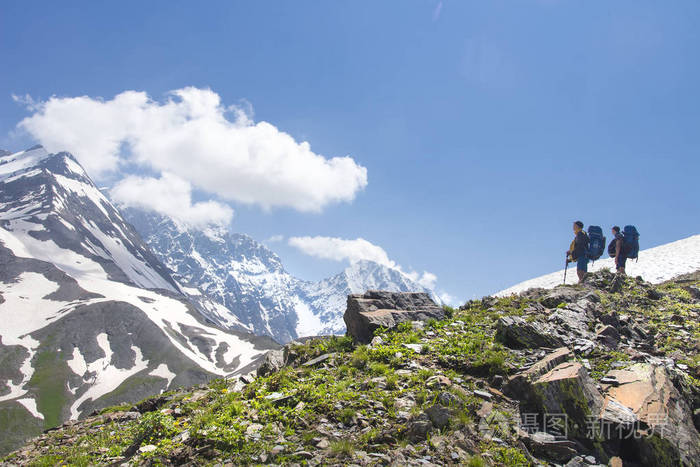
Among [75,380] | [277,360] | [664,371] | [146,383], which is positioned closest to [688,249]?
[664,371]

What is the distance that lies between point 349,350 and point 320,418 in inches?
222

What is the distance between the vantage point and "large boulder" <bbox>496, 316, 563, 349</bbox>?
39.4 feet

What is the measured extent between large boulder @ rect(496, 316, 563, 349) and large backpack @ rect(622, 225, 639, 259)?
18494 mm

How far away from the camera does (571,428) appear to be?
788 centimetres

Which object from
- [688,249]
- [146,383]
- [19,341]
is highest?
[688,249]

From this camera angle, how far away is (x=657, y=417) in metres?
7.62

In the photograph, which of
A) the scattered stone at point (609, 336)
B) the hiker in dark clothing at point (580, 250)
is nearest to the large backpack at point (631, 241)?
the hiker in dark clothing at point (580, 250)

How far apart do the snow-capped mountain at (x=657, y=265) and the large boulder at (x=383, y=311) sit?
1159 cm

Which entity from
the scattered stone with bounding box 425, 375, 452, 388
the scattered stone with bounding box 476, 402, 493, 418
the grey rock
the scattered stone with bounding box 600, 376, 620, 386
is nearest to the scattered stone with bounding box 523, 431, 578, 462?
the scattered stone with bounding box 476, 402, 493, 418

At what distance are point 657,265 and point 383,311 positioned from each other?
97.2 feet

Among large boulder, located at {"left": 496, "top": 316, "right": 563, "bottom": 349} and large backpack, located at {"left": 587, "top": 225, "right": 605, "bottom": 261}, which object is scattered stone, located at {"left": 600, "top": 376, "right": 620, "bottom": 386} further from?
large backpack, located at {"left": 587, "top": 225, "right": 605, "bottom": 261}

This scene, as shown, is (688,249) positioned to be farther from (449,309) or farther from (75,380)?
(75,380)

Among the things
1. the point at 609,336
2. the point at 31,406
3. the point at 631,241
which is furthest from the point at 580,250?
the point at 31,406

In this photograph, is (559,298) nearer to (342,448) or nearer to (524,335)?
(524,335)
